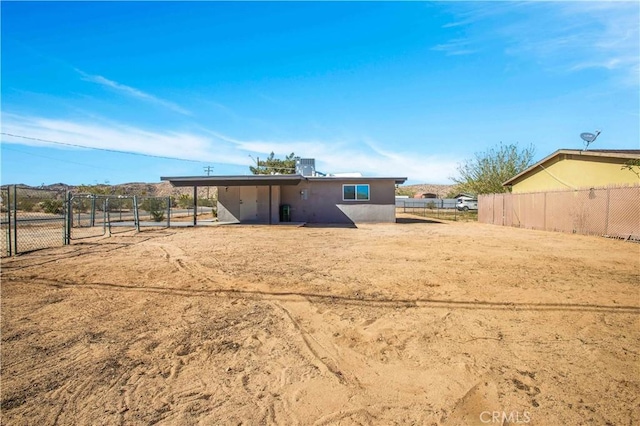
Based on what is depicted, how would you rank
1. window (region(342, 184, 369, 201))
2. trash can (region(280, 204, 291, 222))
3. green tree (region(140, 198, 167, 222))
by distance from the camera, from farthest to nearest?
green tree (region(140, 198, 167, 222)), trash can (region(280, 204, 291, 222)), window (region(342, 184, 369, 201))

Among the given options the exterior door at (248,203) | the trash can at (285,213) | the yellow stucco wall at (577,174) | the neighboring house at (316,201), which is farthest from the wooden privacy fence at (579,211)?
the exterior door at (248,203)

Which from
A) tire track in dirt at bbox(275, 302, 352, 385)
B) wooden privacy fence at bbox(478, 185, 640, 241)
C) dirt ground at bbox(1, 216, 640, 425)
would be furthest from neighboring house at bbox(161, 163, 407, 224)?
tire track in dirt at bbox(275, 302, 352, 385)

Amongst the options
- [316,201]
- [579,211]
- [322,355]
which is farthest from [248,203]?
[322,355]

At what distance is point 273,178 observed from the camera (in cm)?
1792

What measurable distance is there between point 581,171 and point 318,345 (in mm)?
20028

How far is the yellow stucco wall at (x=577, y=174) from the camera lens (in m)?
15.7

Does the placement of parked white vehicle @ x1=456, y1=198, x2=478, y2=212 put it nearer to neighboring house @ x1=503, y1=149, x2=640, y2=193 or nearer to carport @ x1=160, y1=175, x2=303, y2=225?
neighboring house @ x1=503, y1=149, x2=640, y2=193

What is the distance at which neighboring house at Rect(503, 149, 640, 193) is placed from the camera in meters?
15.4

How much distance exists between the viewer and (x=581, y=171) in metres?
17.9

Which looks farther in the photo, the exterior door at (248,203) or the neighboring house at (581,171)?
the exterior door at (248,203)

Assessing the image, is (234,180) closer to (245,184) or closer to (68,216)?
(245,184)

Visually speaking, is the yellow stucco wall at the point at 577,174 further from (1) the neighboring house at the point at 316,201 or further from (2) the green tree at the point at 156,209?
(2) the green tree at the point at 156,209

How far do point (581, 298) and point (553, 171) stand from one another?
18.4m

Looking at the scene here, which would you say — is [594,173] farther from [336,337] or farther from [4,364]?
[4,364]
